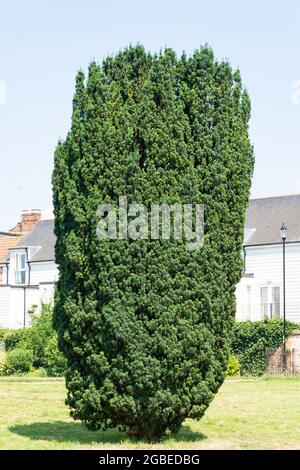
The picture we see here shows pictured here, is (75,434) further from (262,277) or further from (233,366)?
(262,277)

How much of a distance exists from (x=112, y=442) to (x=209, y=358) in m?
1.97

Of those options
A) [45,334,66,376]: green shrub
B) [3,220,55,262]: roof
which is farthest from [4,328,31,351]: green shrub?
[3,220,55,262]: roof

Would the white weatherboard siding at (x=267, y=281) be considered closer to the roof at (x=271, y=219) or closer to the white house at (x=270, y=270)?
the white house at (x=270, y=270)

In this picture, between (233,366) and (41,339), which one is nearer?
(41,339)

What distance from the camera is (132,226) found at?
11867 millimetres

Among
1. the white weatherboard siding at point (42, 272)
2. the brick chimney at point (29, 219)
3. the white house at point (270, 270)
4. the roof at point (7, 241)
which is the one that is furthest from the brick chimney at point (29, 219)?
the white house at point (270, 270)

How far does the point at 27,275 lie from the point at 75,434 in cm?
3315

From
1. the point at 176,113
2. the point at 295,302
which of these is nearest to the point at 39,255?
the point at 295,302

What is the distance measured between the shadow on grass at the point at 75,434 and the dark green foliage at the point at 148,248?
41 cm

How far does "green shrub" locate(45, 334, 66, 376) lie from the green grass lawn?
5.58 m

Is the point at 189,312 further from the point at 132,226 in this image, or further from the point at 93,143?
the point at 93,143

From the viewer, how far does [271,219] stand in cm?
3875

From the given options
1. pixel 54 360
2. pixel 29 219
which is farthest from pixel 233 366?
pixel 29 219
